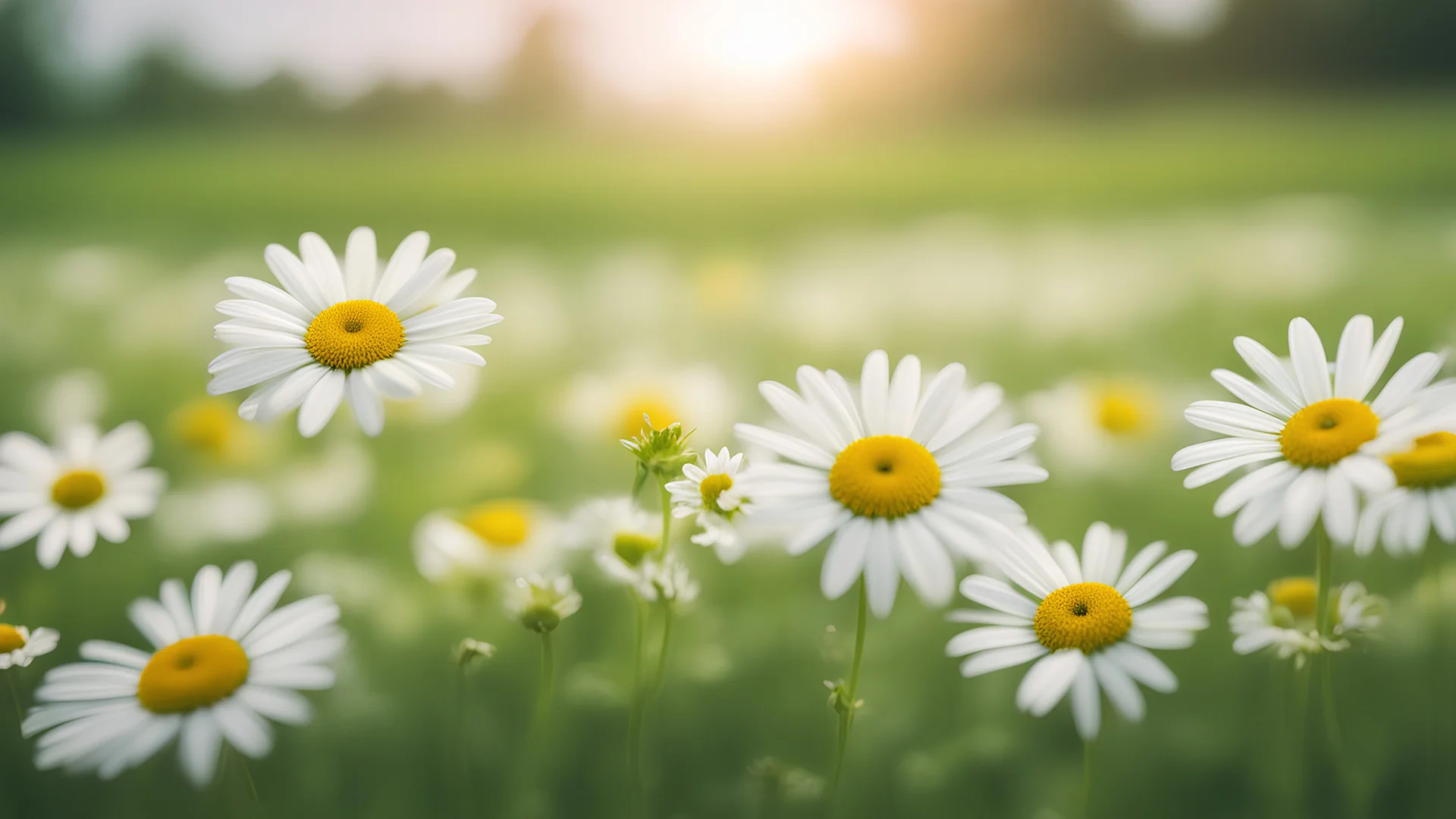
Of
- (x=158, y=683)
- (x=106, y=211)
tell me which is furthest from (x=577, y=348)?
(x=106, y=211)

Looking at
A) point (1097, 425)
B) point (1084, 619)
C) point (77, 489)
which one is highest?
point (1097, 425)

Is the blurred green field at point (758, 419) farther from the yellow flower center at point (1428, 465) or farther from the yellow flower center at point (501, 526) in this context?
the yellow flower center at point (1428, 465)

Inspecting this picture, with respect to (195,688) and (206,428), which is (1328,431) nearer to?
(195,688)

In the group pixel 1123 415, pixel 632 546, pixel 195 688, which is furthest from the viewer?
pixel 1123 415

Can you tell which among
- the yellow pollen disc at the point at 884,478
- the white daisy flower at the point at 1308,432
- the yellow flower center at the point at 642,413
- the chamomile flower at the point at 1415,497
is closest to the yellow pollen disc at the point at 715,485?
the yellow pollen disc at the point at 884,478

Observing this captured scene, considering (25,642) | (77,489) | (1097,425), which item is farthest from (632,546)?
(1097,425)

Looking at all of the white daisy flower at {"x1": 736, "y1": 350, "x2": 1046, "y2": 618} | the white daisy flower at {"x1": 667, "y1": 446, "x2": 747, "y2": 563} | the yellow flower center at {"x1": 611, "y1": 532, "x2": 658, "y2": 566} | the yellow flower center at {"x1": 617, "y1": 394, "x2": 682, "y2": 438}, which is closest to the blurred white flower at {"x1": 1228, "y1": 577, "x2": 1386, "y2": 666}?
the white daisy flower at {"x1": 736, "y1": 350, "x2": 1046, "y2": 618}

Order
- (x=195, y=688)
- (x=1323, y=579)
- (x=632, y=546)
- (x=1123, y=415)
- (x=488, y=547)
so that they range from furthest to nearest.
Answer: (x=1123, y=415)
(x=488, y=547)
(x=632, y=546)
(x=1323, y=579)
(x=195, y=688)
